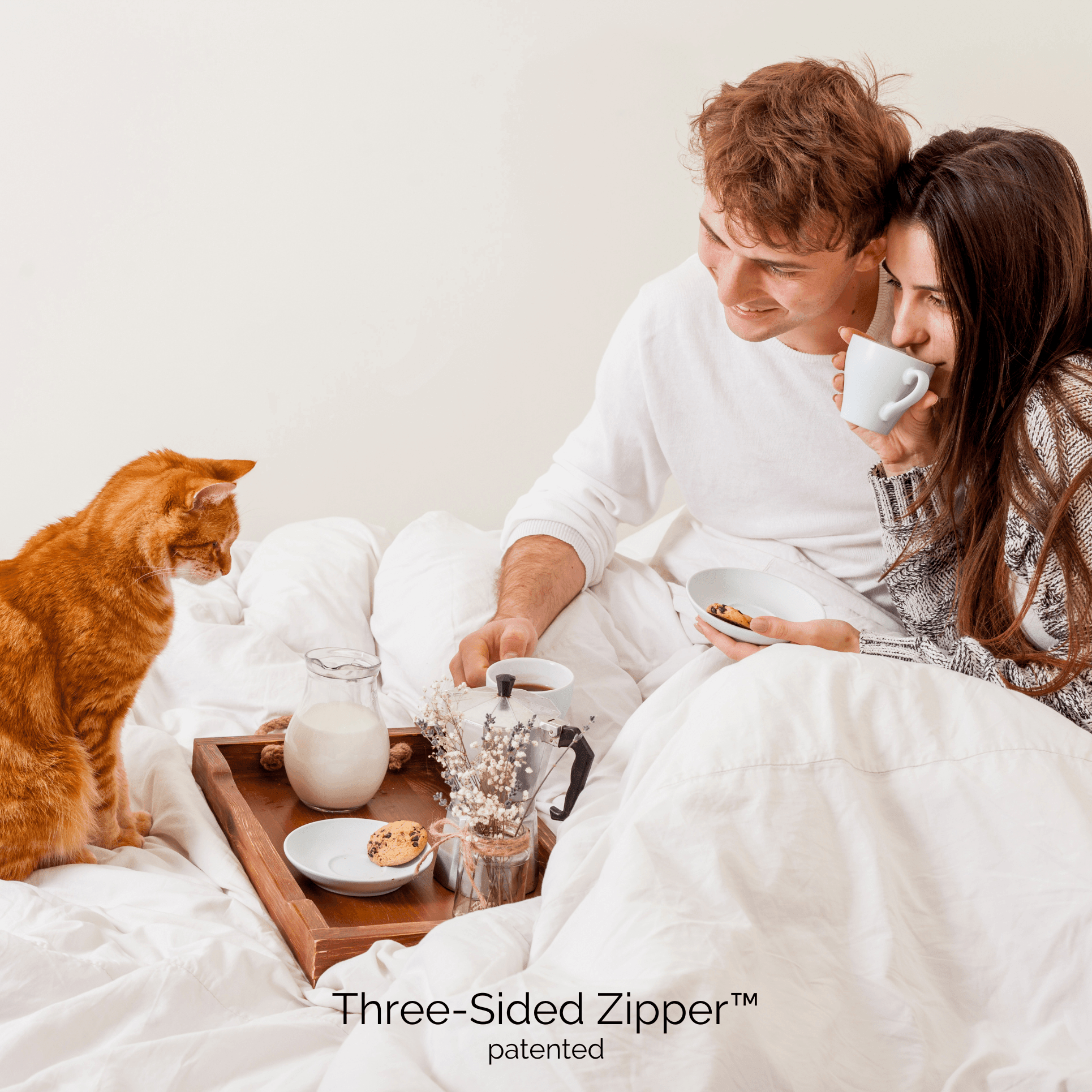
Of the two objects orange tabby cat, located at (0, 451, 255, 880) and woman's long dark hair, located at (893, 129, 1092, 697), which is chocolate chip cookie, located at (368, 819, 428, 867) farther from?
woman's long dark hair, located at (893, 129, 1092, 697)

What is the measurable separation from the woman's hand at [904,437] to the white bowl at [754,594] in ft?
0.71

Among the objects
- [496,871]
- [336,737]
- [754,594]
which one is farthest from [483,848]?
[754,594]

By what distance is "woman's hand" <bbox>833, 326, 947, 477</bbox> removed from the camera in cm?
135

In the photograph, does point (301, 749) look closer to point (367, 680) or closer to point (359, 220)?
point (367, 680)

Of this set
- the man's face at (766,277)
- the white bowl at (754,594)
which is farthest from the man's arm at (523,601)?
the man's face at (766,277)

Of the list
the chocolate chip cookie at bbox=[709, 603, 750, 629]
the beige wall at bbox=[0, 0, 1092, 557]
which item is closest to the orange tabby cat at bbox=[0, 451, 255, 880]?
the chocolate chip cookie at bbox=[709, 603, 750, 629]

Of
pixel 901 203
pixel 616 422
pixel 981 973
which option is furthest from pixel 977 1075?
pixel 616 422

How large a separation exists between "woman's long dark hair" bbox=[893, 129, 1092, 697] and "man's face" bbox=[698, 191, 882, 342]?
153 millimetres

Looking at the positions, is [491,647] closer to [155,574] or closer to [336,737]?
[336,737]

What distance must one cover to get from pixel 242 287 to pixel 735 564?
1577 mm

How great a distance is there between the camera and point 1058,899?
876 mm

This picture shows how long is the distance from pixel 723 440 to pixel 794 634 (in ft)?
1.64

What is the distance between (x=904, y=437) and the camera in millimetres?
1387

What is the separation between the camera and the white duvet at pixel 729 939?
77 centimetres
